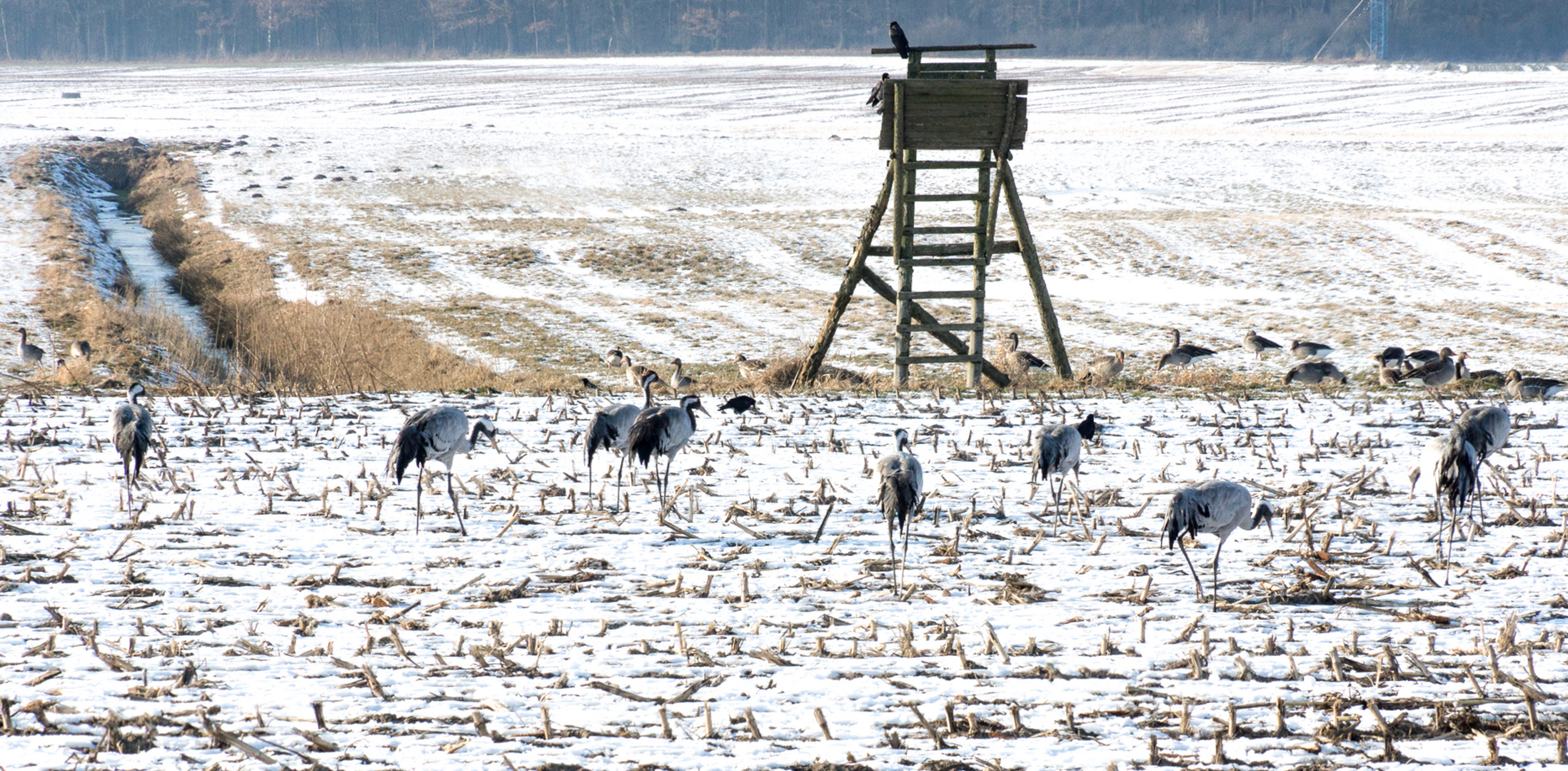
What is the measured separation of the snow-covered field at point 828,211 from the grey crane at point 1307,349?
67cm

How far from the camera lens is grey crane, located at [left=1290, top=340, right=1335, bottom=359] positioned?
18.9 meters

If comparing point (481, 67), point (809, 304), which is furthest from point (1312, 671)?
point (481, 67)

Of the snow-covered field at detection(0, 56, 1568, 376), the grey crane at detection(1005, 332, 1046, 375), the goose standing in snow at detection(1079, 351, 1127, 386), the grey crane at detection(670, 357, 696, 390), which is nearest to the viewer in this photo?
the goose standing in snow at detection(1079, 351, 1127, 386)

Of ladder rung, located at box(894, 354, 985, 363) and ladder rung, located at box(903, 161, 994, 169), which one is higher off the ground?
ladder rung, located at box(903, 161, 994, 169)

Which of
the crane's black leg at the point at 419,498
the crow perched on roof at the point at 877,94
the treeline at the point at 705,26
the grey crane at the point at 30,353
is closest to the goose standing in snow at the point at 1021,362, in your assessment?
the crow perched on roof at the point at 877,94

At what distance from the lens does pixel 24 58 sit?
491ft

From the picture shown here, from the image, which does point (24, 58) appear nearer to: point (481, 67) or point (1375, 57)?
point (481, 67)

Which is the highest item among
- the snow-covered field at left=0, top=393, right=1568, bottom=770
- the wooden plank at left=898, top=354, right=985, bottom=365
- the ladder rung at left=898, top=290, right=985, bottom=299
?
the ladder rung at left=898, top=290, right=985, bottom=299

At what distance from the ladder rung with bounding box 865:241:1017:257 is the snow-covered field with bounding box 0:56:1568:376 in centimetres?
419

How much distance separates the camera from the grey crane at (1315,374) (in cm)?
1647

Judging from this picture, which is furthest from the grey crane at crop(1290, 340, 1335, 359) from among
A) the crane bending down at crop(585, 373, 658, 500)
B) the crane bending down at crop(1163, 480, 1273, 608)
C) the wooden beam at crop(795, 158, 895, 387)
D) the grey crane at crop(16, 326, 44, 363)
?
the grey crane at crop(16, 326, 44, 363)

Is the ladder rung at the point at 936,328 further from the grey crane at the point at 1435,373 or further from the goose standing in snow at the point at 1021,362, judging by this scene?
the grey crane at the point at 1435,373

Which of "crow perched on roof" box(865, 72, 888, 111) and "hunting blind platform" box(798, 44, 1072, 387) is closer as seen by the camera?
"hunting blind platform" box(798, 44, 1072, 387)

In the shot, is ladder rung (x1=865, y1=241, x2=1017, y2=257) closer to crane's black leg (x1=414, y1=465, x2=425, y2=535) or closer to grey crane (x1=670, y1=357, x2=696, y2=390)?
grey crane (x1=670, y1=357, x2=696, y2=390)
